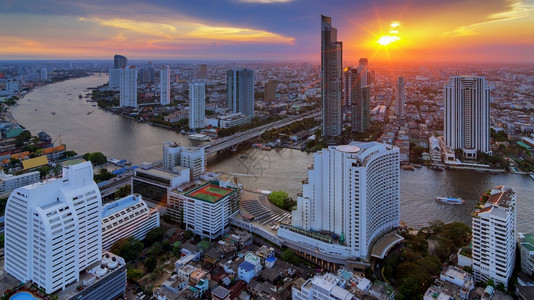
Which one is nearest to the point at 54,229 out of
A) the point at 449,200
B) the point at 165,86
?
the point at 449,200

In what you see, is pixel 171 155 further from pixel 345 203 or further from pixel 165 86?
pixel 165 86

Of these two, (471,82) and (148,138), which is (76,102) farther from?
(471,82)

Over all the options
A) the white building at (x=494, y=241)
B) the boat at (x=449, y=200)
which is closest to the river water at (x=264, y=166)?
the boat at (x=449, y=200)

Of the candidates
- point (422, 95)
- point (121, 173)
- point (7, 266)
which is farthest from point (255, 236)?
point (422, 95)

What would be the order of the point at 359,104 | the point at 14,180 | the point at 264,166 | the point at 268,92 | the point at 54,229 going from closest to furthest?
the point at 54,229 → the point at 14,180 → the point at 264,166 → the point at 359,104 → the point at 268,92

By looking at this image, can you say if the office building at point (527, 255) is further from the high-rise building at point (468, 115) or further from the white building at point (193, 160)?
the high-rise building at point (468, 115)

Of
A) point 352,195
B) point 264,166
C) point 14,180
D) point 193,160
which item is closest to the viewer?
point 352,195
